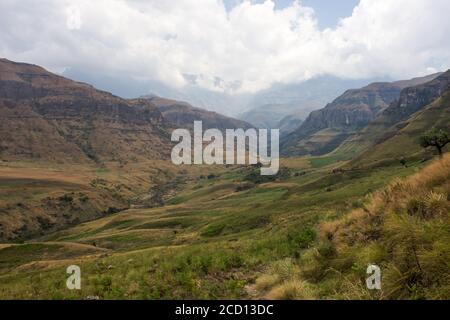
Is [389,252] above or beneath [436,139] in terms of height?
beneath

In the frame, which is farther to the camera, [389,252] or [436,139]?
[436,139]

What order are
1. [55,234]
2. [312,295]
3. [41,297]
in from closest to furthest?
[312,295]
[41,297]
[55,234]

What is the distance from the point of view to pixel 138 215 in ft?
420

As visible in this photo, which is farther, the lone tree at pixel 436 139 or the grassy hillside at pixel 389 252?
the lone tree at pixel 436 139

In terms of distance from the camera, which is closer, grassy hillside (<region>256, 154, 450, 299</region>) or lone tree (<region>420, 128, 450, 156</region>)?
grassy hillside (<region>256, 154, 450, 299</region>)

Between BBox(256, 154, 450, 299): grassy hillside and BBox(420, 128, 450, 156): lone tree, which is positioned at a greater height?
BBox(420, 128, 450, 156): lone tree

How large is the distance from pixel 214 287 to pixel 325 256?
3.95m

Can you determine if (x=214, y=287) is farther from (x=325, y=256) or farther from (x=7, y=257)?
(x=7, y=257)

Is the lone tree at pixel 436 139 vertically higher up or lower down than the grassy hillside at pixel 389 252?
higher up

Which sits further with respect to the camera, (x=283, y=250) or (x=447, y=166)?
(x=283, y=250)

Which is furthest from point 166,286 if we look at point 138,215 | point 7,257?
point 138,215

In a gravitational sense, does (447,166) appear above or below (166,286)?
above
